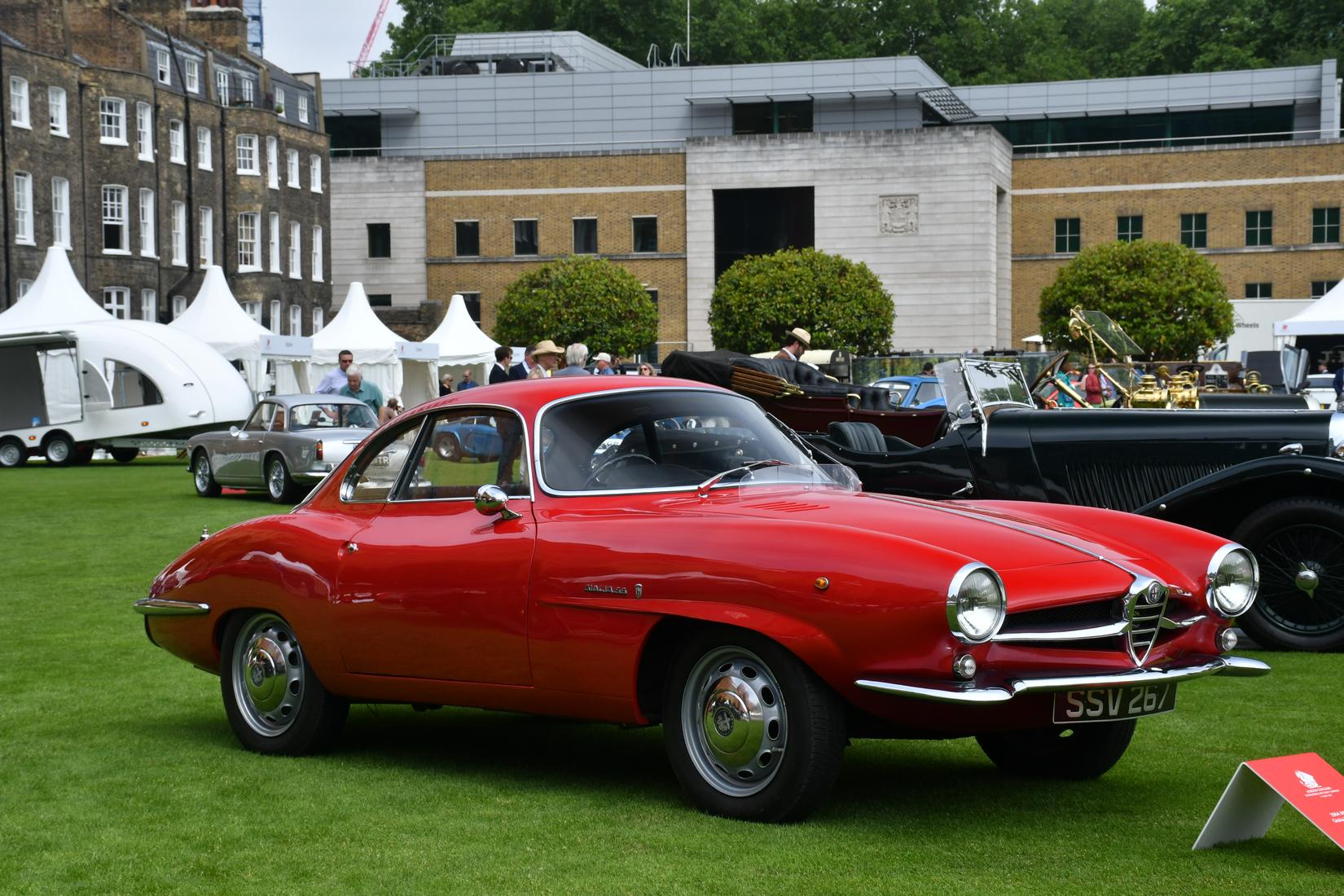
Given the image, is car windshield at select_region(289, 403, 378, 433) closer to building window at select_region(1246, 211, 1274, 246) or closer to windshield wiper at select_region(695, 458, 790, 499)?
windshield wiper at select_region(695, 458, 790, 499)

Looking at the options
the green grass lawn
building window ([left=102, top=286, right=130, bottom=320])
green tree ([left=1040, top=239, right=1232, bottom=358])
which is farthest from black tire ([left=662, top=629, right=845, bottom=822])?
green tree ([left=1040, top=239, right=1232, bottom=358])

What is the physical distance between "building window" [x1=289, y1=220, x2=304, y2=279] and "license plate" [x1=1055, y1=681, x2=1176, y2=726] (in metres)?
63.5

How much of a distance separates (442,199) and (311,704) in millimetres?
69628

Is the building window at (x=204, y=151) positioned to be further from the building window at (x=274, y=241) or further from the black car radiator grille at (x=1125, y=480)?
the black car radiator grille at (x=1125, y=480)

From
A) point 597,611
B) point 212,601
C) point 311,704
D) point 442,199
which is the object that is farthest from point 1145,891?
point 442,199

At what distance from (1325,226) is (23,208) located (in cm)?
5047

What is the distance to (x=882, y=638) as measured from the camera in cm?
543

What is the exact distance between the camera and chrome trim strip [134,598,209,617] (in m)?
7.54

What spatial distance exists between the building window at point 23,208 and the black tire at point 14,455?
16.6 meters

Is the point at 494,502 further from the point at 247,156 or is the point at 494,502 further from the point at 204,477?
the point at 247,156

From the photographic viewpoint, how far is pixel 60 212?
2135 inches

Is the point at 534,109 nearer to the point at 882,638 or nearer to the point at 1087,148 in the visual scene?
the point at 1087,148

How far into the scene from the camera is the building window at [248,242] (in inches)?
2482

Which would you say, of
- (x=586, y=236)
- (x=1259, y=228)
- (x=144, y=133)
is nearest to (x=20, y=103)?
(x=144, y=133)
